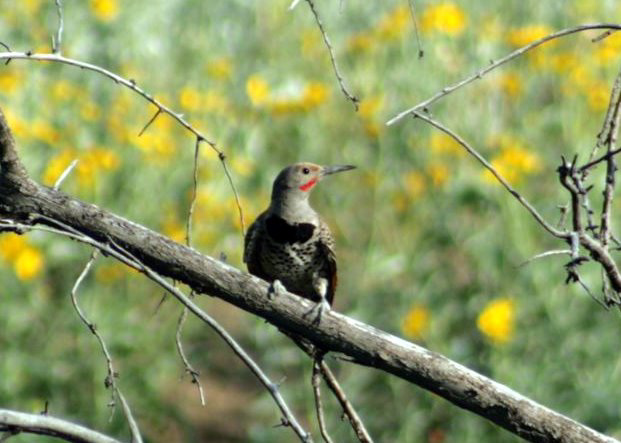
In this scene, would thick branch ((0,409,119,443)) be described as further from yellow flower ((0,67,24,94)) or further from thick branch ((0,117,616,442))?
yellow flower ((0,67,24,94))

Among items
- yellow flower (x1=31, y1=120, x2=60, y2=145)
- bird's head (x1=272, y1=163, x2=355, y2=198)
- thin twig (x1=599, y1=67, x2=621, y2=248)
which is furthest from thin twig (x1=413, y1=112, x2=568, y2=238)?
yellow flower (x1=31, y1=120, x2=60, y2=145)

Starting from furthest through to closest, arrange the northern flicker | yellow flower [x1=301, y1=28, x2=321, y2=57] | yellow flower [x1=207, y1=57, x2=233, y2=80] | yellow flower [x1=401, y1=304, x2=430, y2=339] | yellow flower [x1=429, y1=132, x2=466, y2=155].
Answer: yellow flower [x1=301, y1=28, x2=321, y2=57] < yellow flower [x1=207, y1=57, x2=233, y2=80] < yellow flower [x1=429, y1=132, x2=466, y2=155] < yellow flower [x1=401, y1=304, x2=430, y2=339] < the northern flicker

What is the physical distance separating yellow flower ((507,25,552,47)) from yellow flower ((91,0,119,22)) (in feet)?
8.04

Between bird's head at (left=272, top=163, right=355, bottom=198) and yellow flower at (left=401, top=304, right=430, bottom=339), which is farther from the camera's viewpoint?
yellow flower at (left=401, top=304, right=430, bottom=339)

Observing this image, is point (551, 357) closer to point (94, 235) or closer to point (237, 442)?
point (237, 442)

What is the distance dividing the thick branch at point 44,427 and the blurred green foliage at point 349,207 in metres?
3.66

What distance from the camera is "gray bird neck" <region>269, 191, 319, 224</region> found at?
16.9 feet

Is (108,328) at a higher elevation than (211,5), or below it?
below

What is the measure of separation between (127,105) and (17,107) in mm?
658

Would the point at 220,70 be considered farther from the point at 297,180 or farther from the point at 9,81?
the point at 297,180

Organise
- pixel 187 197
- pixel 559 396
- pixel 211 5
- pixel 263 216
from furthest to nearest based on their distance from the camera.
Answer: pixel 211 5 → pixel 187 197 → pixel 559 396 → pixel 263 216

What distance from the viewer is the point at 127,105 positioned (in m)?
7.55

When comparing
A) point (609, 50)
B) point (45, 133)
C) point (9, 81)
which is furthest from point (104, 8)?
point (609, 50)

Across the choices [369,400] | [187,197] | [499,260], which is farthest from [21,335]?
[499,260]
